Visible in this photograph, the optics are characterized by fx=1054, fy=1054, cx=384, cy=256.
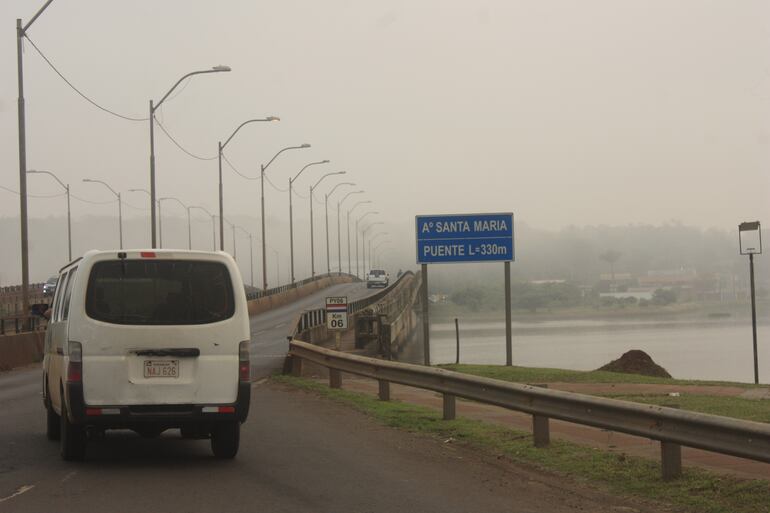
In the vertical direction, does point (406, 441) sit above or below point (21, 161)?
below

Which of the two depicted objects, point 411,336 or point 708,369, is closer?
point 708,369

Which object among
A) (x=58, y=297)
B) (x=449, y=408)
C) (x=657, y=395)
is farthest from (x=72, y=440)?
(x=657, y=395)

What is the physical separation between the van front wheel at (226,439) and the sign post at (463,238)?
14712mm

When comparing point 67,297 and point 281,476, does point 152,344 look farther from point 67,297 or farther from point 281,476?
point 281,476

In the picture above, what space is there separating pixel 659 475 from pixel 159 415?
4.92m

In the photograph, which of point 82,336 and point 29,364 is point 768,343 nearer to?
point 29,364

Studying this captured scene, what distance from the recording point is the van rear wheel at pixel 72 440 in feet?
36.3

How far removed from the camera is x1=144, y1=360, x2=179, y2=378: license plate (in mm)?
10656

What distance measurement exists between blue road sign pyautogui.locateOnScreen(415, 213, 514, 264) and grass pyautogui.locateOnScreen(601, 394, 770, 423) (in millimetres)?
7863

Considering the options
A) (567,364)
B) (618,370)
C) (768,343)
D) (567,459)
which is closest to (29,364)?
(618,370)

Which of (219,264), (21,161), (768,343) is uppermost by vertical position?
(21,161)

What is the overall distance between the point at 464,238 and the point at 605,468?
16112 millimetres

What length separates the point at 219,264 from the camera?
1113cm

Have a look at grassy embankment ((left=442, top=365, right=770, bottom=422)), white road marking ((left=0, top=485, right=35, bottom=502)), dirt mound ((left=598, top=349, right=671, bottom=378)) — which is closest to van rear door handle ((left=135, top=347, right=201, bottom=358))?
white road marking ((left=0, top=485, right=35, bottom=502))
